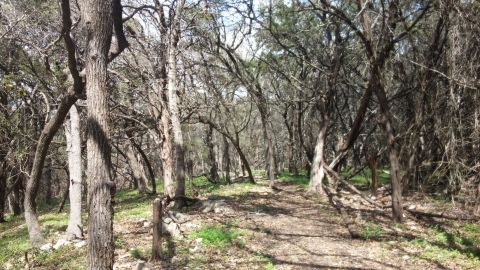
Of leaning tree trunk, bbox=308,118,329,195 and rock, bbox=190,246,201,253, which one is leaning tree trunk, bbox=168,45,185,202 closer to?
rock, bbox=190,246,201,253

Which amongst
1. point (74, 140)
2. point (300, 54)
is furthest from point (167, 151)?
point (300, 54)

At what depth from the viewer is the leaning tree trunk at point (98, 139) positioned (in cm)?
521

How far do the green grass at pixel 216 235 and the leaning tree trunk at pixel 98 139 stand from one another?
4.15 meters

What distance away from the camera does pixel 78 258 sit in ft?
29.0

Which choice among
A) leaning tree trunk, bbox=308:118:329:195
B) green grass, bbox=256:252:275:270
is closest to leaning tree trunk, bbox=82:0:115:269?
green grass, bbox=256:252:275:270

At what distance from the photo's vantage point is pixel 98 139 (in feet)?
17.6

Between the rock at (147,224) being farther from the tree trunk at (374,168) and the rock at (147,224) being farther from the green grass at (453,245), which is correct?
the tree trunk at (374,168)

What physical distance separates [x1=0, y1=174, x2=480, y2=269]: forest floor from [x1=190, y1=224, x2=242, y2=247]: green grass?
0.02m

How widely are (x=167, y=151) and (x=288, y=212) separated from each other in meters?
4.15

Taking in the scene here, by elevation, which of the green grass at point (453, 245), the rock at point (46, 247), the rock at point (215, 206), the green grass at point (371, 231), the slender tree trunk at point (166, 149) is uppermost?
the slender tree trunk at point (166, 149)

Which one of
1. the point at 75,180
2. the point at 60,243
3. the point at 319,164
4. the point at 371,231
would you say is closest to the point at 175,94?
the point at 75,180

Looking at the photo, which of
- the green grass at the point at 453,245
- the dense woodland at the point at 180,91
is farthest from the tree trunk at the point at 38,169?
the green grass at the point at 453,245

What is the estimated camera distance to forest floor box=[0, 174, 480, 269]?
312 inches

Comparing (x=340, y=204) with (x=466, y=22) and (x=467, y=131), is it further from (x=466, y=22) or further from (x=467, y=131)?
(x=466, y=22)
